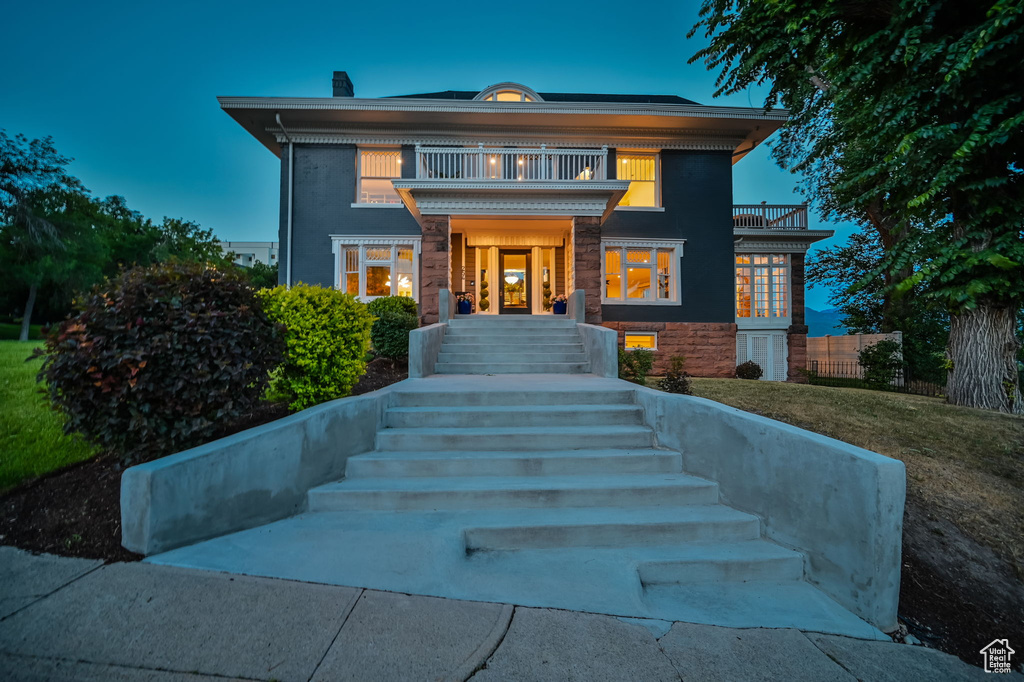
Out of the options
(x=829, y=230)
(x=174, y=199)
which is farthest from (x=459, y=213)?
(x=174, y=199)

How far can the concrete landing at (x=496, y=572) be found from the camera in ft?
8.00

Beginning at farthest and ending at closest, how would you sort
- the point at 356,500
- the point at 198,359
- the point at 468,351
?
1. the point at 468,351
2. the point at 356,500
3. the point at 198,359

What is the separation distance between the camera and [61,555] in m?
2.58

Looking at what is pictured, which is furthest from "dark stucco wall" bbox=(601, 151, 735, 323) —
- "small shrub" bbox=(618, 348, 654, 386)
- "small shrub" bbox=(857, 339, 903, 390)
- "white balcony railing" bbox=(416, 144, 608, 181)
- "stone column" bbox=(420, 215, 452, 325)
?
"small shrub" bbox=(618, 348, 654, 386)

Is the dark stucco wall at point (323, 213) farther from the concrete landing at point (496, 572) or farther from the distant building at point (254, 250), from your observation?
the distant building at point (254, 250)

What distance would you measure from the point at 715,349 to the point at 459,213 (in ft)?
Answer: 31.3

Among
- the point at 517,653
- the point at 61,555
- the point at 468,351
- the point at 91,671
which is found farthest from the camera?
the point at 468,351

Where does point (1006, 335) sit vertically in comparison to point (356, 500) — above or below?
above

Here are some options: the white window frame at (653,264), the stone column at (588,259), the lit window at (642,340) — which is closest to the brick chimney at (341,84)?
the stone column at (588,259)

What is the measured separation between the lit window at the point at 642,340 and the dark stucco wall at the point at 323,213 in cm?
802

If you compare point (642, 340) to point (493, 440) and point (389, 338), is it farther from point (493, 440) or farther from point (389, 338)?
point (493, 440)

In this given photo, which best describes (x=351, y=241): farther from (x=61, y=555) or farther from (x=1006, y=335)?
(x=1006, y=335)

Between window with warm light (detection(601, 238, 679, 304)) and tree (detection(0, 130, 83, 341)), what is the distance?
22133mm

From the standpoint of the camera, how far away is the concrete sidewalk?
74.2 inches
